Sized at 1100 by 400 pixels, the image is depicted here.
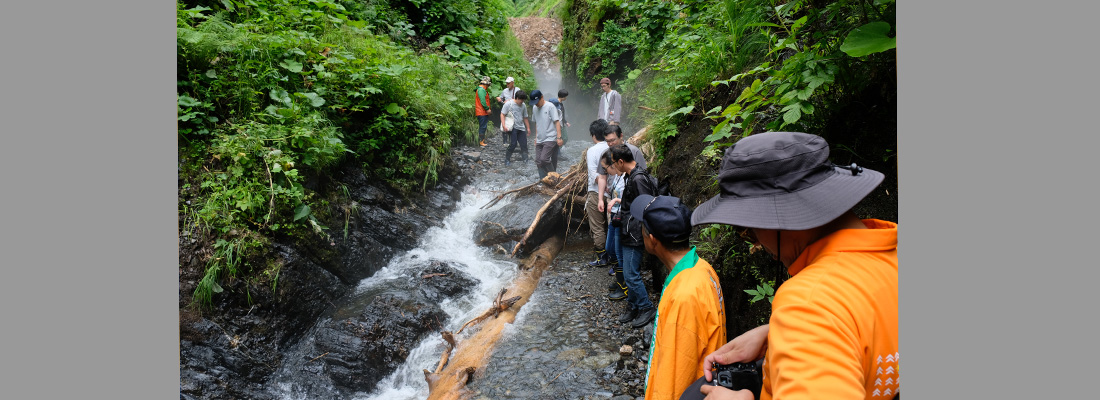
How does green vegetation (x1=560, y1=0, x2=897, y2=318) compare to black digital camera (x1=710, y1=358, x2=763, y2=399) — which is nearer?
black digital camera (x1=710, y1=358, x2=763, y2=399)

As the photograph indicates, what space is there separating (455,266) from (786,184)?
6810 millimetres

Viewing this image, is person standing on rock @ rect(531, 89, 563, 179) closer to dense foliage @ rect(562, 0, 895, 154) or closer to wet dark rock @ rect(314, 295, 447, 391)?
dense foliage @ rect(562, 0, 895, 154)

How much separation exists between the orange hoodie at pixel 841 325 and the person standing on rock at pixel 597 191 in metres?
5.26

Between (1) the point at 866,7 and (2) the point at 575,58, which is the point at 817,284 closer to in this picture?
(1) the point at 866,7

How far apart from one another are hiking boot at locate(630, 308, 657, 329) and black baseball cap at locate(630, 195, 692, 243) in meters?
3.08

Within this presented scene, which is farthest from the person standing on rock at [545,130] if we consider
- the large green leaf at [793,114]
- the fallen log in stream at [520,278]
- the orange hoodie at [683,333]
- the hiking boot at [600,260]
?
the orange hoodie at [683,333]

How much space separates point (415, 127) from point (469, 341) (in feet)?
15.6

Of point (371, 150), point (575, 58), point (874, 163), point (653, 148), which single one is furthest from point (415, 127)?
point (575, 58)

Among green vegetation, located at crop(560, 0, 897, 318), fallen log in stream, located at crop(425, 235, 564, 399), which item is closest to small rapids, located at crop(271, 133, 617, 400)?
fallen log in stream, located at crop(425, 235, 564, 399)

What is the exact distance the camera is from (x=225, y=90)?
22.5 feet

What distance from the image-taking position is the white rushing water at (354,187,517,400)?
5.53 meters

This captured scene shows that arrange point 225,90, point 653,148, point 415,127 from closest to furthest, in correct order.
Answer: point 225,90 < point 653,148 < point 415,127

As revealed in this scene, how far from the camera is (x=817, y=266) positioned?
1.21 meters

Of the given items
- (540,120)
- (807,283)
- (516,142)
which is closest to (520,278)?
(540,120)
